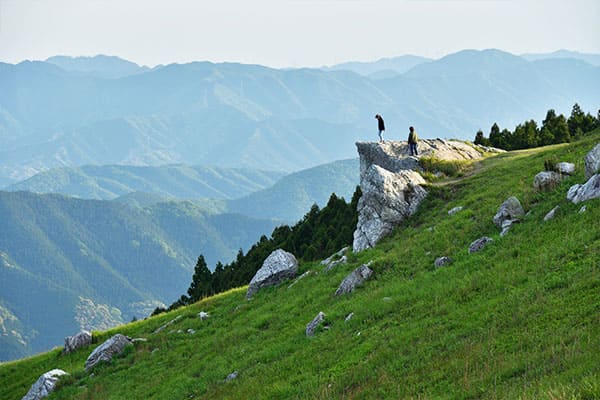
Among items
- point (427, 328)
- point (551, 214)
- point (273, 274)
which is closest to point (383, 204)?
point (273, 274)

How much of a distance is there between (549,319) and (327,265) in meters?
17.9

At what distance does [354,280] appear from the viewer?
2517 cm

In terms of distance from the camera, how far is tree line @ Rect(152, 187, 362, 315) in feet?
134

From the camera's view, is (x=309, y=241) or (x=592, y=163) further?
(x=309, y=241)

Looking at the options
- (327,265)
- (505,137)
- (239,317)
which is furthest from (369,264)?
(505,137)

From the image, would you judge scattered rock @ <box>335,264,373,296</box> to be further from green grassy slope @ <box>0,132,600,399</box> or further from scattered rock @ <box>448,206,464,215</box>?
scattered rock @ <box>448,206,464,215</box>

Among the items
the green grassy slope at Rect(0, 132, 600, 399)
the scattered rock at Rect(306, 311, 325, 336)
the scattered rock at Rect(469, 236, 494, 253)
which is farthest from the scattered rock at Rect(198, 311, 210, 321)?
the scattered rock at Rect(469, 236, 494, 253)

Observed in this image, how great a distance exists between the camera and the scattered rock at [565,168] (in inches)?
1065

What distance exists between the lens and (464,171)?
38.9 meters

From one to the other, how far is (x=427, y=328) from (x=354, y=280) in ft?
27.3

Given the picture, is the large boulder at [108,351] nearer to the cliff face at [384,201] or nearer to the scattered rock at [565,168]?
the cliff face at [384,201]

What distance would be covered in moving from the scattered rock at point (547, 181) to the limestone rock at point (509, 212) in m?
2.23

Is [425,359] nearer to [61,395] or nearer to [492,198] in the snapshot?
[492,198]

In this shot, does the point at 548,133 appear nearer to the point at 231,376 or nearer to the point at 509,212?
the point at 509,212
